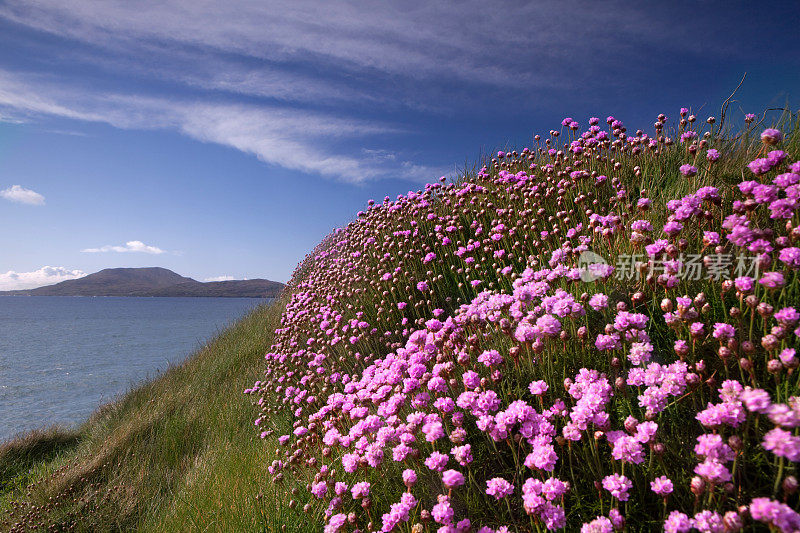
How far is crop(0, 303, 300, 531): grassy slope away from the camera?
3713 mm

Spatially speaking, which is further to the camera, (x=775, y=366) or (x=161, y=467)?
(x=161, y=467)

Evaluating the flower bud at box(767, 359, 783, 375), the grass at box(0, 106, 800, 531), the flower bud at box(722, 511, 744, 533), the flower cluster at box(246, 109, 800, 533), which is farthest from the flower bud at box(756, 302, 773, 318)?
the flower bud at box(722, 511, 744, 533)

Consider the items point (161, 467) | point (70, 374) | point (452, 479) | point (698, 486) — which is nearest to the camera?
point (698, 486)

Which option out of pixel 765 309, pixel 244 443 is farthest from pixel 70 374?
pixel 765 309

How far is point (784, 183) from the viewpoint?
2.70 metres

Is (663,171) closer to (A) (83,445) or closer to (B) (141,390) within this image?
(A) (83,445)

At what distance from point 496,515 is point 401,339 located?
3.40 meters

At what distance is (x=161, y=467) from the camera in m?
5.95

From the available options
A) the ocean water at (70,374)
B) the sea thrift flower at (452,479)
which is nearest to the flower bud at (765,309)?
the sea thrift flower at (452,479)

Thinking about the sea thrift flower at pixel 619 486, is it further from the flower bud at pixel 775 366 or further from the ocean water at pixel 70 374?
the ocean water at pixel 70 374

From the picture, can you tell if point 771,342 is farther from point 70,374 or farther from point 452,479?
point 70,374

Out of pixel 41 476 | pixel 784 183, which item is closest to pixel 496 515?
pixel 784 183

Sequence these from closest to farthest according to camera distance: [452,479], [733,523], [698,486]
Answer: [733,523] < [698,486] < [452,479]

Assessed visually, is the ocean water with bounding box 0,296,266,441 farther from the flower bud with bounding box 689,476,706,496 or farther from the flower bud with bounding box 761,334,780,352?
the flower bud with bounding box 761,334,780,352
